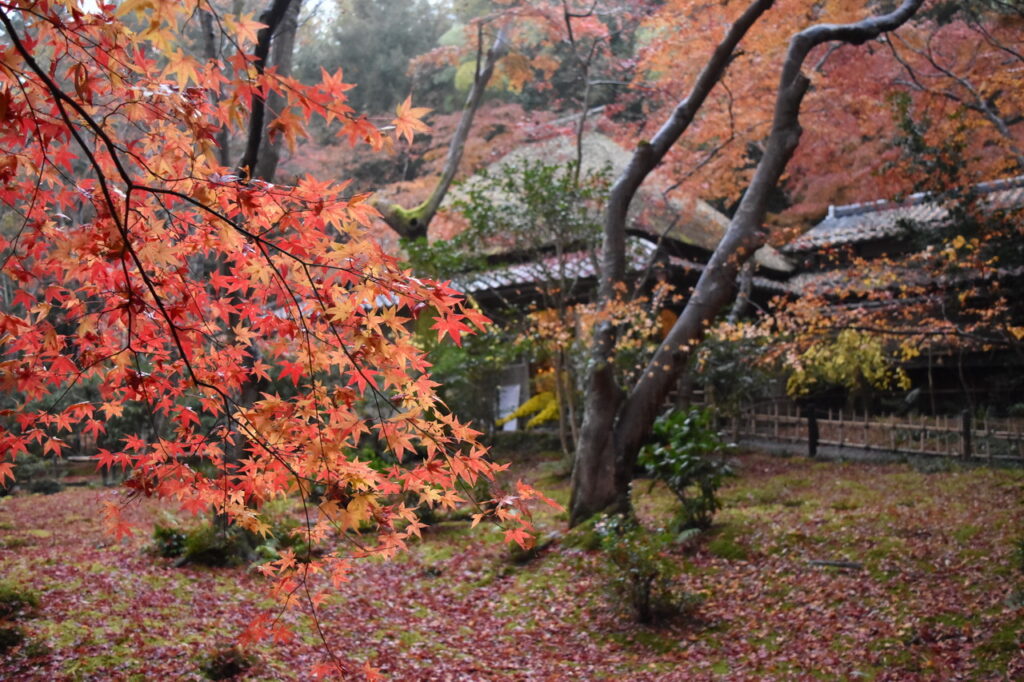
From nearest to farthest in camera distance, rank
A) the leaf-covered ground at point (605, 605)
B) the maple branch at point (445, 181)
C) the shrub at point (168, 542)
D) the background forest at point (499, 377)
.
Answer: the background forest at point (499, 377) < the leaf-covered ground at point (605, 605) < the shrub at point (168, 542) < the maple branch at point (445, 181)

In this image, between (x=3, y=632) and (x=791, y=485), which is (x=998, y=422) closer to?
(x=791, y=485)

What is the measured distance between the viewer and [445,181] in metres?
14.3

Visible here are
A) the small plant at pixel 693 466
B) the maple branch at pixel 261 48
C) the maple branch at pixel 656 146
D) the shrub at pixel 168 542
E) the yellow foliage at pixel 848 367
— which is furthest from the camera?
the yellow foliage at pixel 848 367

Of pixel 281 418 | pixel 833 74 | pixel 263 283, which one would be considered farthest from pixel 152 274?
pixel 833 74

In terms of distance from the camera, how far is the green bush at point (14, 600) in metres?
5.48

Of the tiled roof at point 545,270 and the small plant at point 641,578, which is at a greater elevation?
the tiled roof at point 545,270

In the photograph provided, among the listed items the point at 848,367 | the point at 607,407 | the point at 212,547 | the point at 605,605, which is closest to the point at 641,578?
the point at 605,605

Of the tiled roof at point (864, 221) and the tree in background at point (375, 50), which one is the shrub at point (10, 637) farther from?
the tree in background at point (375, 50)

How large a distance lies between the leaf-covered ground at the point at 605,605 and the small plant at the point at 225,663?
99 mm

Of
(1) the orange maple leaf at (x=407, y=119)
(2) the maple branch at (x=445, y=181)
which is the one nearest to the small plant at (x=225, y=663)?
(1) the orange maple leaf at (x=407, y=119)

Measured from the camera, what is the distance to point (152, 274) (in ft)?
11.2

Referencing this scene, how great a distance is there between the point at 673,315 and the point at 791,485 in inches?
271

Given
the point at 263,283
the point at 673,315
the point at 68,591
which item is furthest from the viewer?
the point at 673,315

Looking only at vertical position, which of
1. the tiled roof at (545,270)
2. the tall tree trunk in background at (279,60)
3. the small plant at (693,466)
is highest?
the tall tree trunk in background at (279,60)
